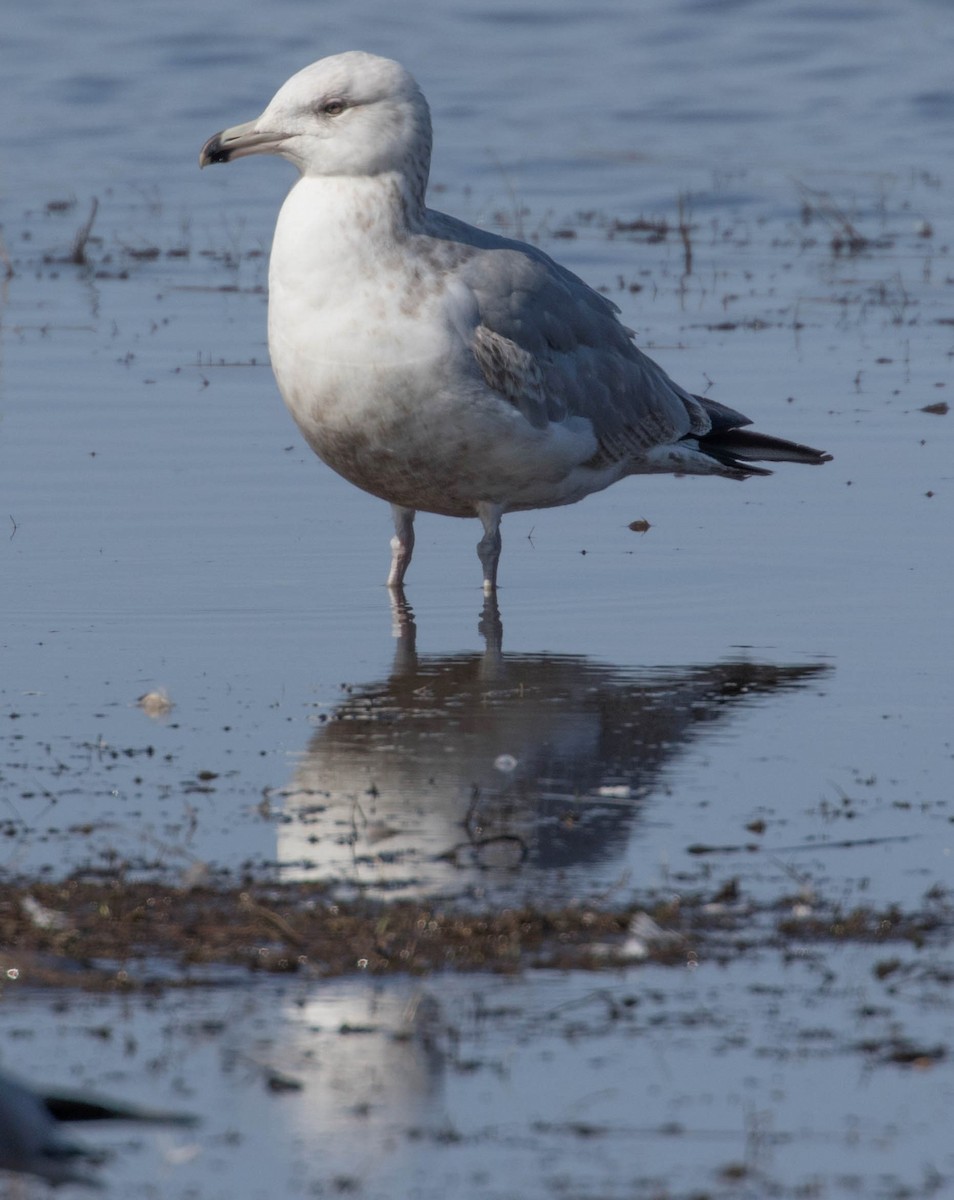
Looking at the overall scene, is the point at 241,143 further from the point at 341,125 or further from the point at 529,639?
the point at 529,639

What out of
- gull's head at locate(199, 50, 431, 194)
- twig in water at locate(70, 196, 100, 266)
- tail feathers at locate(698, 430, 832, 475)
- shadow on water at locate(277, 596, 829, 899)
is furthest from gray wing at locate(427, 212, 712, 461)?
twig in water at locate(70, 196, 100, 266)

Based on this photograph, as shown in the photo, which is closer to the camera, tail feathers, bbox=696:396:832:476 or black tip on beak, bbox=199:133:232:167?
→ black tip on beak, bbox=199:133:232:167

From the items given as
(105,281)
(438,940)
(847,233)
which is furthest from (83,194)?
(438,940)

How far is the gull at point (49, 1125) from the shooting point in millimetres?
3916

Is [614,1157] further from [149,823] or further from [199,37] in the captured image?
[199,37]

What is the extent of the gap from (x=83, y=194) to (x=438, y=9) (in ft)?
44.2

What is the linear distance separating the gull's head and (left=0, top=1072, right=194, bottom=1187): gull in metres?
5.31

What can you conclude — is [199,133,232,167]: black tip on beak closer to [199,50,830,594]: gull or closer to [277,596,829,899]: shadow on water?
[199,50,830,594]: gull

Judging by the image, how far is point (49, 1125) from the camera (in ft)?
13.2

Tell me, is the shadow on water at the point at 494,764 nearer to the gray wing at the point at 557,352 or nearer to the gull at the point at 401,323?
the gull at the point at 401,323

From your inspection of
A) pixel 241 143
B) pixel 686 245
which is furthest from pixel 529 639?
pixel 686 245

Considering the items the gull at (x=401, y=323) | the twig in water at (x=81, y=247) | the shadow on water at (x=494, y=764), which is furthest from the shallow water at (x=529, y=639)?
the gull at (x=401, y=323)

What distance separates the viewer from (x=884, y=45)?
103 ft

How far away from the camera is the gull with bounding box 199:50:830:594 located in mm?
8664
